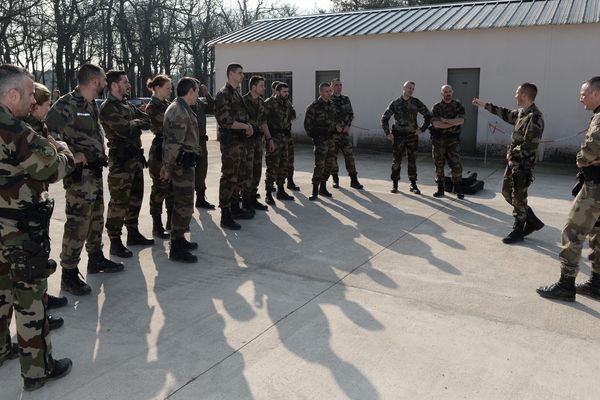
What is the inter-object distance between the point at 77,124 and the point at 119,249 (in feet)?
4.84

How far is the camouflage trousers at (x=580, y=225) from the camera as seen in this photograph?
391 centimetres

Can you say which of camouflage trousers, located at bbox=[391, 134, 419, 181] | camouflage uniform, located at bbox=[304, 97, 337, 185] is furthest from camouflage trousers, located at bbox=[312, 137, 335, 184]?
camouflage trousers, located at bbox=[391, 134, 419, 181]

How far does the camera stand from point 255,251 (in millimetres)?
5383

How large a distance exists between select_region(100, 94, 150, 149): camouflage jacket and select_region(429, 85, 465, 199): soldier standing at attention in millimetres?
4748

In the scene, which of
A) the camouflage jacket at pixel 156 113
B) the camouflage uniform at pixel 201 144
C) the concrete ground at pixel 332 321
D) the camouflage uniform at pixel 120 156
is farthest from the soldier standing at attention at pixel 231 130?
the camouflage uniform at pixel 120 156

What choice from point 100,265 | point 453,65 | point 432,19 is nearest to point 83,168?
point 100,265

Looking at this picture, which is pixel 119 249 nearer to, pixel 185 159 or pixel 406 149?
pixel 185 159

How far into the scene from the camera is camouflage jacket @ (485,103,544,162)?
5289mm

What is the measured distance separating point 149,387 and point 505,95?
11.0 m

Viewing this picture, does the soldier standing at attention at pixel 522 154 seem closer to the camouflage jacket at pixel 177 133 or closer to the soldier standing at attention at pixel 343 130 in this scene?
the soldier standing at attention at pixel 343 130

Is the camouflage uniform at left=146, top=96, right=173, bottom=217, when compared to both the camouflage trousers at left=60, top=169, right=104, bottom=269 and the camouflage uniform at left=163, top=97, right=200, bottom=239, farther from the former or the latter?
the camouflage trousers at left=60, top=169, right=104, bottom=269

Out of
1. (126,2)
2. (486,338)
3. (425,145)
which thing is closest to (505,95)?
(425,145)

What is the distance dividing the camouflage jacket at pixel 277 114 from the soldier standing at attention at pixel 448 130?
93.0 inches

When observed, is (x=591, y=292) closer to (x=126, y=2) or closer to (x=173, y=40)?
(x=126, y=2)
